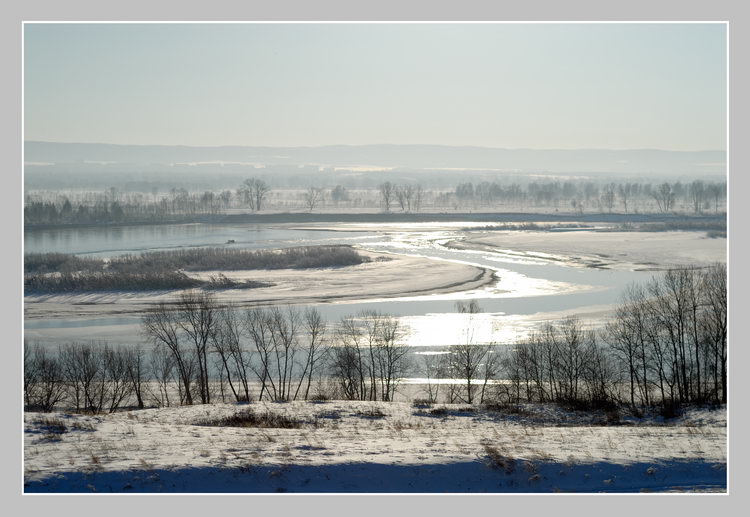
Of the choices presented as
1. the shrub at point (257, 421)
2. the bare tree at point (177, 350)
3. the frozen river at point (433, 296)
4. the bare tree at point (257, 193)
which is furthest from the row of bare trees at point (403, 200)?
the shrub at point (257, 421)

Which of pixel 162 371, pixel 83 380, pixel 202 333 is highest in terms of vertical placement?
pixel 202 333

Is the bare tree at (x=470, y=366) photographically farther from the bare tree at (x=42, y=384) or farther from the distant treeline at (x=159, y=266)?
the distant treeline at (x=159, y=266)

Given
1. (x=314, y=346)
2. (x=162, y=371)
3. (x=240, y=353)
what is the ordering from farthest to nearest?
(x=314, y=346), (x=162, y=371), (x=240, y=353)

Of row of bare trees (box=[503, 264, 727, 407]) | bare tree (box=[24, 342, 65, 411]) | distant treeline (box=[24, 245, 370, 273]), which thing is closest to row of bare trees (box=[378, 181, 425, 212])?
distant treeline (box=[24, 245, 370, 273])

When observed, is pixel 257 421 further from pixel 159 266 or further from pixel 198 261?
pixel 198 261

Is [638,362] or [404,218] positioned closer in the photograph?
[638,362]

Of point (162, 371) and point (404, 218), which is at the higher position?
point (404, 218)

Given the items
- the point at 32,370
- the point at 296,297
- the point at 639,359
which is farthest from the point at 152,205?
the point at 639,359

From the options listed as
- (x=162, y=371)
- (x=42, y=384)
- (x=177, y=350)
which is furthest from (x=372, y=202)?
(x=42, y=384)
